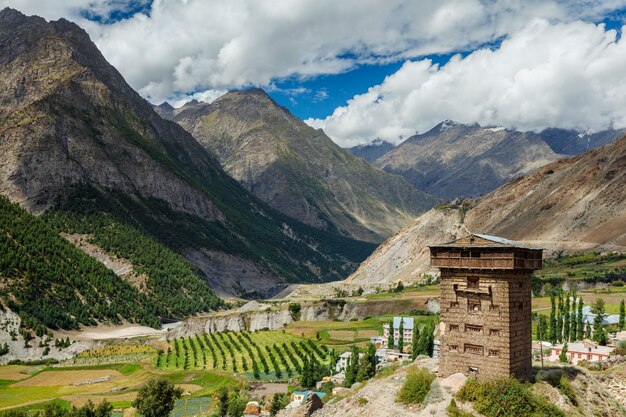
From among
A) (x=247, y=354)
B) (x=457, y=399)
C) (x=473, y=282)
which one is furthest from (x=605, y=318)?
(x=457, y=399)

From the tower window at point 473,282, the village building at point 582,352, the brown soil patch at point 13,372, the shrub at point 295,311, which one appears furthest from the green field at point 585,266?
the brown soil patch at point 13,372

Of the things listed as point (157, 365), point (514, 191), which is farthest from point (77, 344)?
point (514, 191)

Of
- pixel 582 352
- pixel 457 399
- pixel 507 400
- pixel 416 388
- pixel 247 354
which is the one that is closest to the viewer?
pixel 507 400

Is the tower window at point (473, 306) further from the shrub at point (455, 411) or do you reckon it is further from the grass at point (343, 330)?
the grass at point (343, 330)

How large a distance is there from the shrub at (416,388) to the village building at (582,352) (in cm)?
3244

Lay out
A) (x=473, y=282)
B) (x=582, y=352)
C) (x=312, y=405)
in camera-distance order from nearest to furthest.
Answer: (x=473, y=282)
(x=312, y=405)
(x=582, y=352)

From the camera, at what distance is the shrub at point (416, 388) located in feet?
110

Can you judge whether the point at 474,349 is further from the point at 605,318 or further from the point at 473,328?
the point at 605,318

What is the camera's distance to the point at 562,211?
6496 inches

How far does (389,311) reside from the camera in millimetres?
129250

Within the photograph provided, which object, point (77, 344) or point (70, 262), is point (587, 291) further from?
point (70, 262)

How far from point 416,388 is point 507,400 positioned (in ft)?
16.9

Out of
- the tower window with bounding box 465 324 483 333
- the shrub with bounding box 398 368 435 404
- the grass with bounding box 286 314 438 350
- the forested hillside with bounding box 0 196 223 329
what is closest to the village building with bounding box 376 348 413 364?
the grass with bounding box 286 314 438 350

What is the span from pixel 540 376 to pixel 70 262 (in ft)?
523
